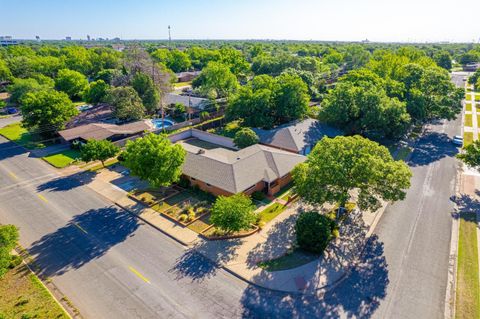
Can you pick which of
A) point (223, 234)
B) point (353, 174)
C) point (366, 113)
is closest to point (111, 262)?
point (223, 234)

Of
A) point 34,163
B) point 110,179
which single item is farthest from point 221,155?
point 34,163

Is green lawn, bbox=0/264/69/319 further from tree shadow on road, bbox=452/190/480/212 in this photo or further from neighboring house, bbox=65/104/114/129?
tree shadow on road, bbox=452/190/480/212

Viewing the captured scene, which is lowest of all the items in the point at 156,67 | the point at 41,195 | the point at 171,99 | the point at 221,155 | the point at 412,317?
the point at 412,317

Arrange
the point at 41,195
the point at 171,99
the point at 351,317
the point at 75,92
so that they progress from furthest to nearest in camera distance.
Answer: the point at 75,92
the point at 171,99
the point at 41,195
the point at 351,317

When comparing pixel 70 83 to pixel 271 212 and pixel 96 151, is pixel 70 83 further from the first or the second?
pixel 271 212

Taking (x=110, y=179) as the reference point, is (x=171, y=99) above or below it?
above

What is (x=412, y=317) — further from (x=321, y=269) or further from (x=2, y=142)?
(x=2, y=142)

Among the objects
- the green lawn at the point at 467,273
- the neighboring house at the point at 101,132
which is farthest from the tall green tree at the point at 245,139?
the green lawn at the point at 467,273

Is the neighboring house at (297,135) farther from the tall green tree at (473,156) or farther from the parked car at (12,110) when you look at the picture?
the parked car at (12,110)
